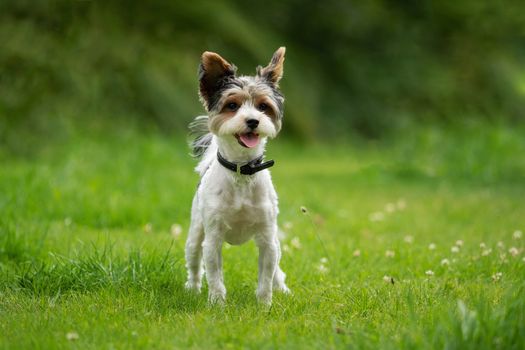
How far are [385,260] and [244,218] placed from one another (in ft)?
6.09

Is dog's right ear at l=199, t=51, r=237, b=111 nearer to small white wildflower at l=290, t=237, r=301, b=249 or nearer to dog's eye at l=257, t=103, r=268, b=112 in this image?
dog's eye at l=257, t=103, r=268, b=112

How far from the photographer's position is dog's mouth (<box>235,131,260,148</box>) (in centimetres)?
440

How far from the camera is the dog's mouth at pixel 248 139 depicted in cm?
440

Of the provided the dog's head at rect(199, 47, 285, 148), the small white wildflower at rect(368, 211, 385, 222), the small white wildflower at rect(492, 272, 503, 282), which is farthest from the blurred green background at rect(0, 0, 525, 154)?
the small white wildflower at rect(492, 272, 503, 282)

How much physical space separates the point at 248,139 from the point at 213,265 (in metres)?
0.90

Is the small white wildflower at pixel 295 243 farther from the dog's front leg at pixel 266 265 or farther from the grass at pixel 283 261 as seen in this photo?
the dog's front leg at pixel 266 265

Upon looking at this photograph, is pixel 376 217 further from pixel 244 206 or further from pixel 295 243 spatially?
pixel 244 206

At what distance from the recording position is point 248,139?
441cm

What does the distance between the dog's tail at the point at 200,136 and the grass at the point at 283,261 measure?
89cm

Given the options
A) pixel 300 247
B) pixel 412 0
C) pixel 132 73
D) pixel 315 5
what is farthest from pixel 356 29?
pixel 300 247

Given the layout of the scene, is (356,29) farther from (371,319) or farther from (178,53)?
(371,319)

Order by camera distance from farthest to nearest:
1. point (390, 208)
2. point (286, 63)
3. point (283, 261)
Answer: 1. point (286, 63)
2. point (390, 208)
3. point (283, 261)

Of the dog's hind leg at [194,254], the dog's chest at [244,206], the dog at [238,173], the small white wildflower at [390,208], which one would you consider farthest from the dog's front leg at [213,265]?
the small white wildflower at [390,208]

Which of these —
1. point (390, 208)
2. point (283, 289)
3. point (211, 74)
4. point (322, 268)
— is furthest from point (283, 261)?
point (390, 208)
